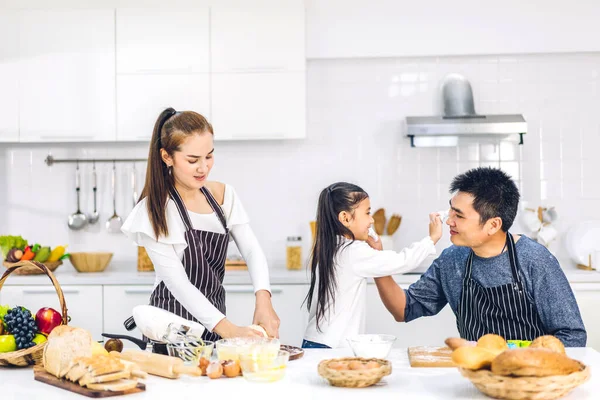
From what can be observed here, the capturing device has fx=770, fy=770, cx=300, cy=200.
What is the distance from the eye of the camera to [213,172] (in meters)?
4.86

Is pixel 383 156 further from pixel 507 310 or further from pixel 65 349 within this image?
pixel 65 349

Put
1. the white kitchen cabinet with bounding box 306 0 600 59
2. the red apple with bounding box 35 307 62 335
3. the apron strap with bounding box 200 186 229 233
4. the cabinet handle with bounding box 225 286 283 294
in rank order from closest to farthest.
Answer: the red apple with bounding box 35 307 62 335 → the apron strap with bounding box 200 186 229 233 → the cabinet handle with bounding box 225 286 283 294 → the white kitchen cabinet with bounding box 306 0 600 59

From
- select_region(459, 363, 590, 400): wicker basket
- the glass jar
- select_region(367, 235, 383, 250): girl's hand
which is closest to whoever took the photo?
select_region(459, 363, 590, 400): wicker basket

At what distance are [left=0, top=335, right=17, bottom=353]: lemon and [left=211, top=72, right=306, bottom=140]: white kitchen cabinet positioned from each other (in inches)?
98.6

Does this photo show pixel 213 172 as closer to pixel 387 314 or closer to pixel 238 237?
pixel 387 314

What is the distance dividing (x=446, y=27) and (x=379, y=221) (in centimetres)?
126

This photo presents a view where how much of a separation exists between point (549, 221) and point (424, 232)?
0.74 metres

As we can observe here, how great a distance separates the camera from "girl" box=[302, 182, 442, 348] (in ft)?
8.88

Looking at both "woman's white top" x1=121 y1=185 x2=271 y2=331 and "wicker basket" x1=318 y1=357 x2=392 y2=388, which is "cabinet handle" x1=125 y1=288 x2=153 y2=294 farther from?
"wicker basket" x1=318 y1=357 x2=392 y2=388

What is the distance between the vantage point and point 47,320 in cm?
211

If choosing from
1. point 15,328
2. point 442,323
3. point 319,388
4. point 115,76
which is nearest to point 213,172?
point 115,76

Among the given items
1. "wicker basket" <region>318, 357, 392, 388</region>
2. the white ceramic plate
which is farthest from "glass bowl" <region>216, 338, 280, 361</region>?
the white ceramic plate

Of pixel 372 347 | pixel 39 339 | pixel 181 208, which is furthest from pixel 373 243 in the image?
pixel 39 339

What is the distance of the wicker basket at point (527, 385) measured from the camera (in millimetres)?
1626
